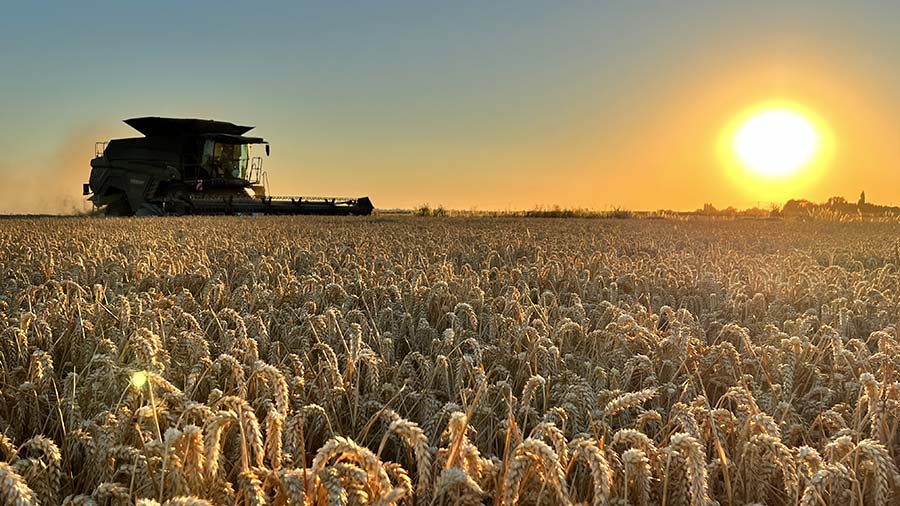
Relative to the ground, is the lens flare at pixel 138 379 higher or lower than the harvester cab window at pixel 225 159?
lower

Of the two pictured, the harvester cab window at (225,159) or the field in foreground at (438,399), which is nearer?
the field in foreground at (438,399)

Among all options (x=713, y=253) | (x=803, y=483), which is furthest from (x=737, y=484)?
(x=713, y=253)

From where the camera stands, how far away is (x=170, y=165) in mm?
28469

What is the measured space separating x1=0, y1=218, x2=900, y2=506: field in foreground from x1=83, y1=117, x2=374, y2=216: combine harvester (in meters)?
23.7

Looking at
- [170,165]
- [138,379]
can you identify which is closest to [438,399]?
[138,379]

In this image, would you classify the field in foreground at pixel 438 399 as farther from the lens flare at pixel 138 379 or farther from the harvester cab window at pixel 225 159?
the harvester cab window at pixel 225 159

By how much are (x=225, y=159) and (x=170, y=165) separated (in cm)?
224

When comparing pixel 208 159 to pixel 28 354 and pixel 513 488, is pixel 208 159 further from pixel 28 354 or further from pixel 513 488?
pixel 513 488

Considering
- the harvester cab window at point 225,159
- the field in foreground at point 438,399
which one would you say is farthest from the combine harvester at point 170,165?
the field in foreground at point 438,399

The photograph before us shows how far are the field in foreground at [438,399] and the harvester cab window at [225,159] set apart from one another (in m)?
25.6

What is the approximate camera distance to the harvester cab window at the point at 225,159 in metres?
28.8

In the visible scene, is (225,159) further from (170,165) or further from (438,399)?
(438,399)

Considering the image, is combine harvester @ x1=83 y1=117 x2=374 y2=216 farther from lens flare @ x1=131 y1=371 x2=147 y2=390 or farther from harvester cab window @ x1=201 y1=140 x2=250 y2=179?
lens flare @ x1=131 y1=371 x2=147 y2=390

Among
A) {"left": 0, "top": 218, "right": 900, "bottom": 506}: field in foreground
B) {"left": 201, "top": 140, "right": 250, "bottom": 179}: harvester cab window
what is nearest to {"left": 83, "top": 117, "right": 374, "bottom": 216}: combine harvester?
{"left": 201, "top": 140, "right": 250, "bottom": 179}: harvester cab window
